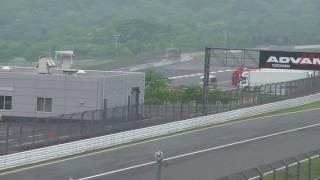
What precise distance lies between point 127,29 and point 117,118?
109 meters

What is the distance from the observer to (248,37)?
154m

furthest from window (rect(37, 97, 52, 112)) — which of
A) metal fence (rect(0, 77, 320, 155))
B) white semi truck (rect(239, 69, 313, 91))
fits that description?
white semi truck (rect(239, 69, 313, 91))

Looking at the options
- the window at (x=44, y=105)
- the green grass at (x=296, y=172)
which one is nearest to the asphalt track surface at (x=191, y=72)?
the window at (x=44, y=105)

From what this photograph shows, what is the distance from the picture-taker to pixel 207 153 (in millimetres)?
41250

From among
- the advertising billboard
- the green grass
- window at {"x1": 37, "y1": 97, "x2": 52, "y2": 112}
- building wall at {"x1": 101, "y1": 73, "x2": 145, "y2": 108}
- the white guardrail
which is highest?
the advertising billboard

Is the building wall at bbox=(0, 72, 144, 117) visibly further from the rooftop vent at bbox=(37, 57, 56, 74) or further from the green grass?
the green grass

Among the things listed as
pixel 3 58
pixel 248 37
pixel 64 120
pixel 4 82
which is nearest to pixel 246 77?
pixel 4 82

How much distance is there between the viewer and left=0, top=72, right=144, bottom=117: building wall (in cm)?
5269

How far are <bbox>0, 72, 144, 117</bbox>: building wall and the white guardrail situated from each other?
586 centimetres

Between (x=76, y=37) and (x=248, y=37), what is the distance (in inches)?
1212

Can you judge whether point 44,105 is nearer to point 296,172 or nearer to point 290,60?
point 290,60

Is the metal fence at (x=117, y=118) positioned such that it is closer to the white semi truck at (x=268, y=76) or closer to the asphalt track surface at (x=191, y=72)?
the white semi truck at (x=268, y=76)

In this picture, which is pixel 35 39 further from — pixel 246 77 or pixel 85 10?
pixel 246 77

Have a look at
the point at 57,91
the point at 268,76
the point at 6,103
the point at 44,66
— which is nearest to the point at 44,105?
the point at 57,91
